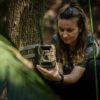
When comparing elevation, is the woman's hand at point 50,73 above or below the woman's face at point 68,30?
below

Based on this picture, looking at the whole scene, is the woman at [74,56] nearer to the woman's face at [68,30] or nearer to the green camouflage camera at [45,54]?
the woman's face at [68,30]

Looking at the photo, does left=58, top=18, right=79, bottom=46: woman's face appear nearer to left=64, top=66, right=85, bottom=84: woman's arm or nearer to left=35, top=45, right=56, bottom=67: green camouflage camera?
left=64, top=66, right=85, bottom=84: woman's arm

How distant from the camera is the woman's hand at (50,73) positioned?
3.96 feet

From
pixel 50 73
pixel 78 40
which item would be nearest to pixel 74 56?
pixel 78 40

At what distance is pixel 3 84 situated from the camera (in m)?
0.36

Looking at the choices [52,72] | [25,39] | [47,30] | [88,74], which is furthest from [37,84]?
[47,30]

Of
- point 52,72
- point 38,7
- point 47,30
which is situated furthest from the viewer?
point 47,30

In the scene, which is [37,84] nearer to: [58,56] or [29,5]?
[29,5]

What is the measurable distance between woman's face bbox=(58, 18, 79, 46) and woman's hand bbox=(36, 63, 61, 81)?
23 cm

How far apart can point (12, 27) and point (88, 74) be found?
38cm

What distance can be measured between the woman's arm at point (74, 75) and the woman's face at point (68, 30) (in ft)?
0.46

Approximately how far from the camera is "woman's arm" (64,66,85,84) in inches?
58.9

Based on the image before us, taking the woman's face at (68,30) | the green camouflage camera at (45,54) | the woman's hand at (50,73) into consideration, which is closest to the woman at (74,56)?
the woman's face at (68,30)

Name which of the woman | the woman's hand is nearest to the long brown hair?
the woman
